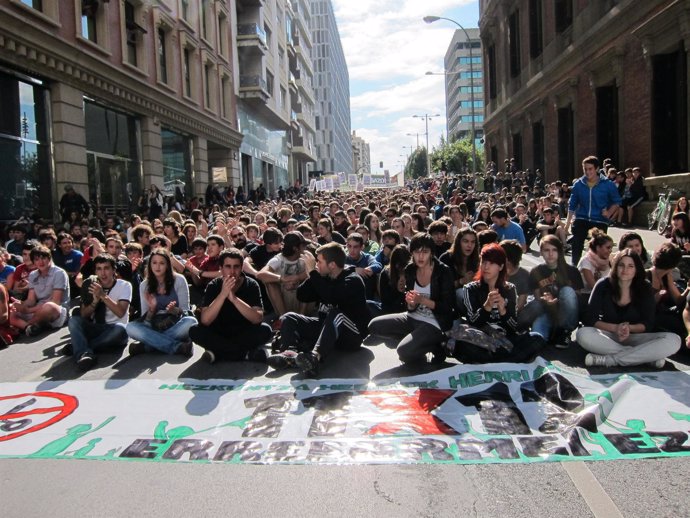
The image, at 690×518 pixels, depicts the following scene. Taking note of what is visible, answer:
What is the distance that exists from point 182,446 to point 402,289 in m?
3.53

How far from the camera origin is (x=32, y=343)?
8117 millimetres

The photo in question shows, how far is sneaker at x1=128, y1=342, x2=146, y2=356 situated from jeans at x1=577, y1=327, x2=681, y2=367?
15.9ft

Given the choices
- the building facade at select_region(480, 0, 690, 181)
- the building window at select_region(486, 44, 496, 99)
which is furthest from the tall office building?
the building facade at select_region(480, 0, 690, 181)

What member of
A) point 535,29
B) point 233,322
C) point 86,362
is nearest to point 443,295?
point 233,322

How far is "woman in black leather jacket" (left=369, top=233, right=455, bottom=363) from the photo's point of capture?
632cm

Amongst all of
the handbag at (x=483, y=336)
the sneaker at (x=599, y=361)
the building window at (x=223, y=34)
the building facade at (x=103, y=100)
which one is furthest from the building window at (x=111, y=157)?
the sneaker at (x=599, y=361)

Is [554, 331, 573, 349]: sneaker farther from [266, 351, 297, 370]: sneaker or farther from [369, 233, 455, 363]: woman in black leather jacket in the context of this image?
[266, 351, 297, 370]: sneaker

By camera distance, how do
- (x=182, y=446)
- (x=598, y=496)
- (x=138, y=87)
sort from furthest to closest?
(x=138, y=87) → (x=182, y=446) → (x=598, y=496)

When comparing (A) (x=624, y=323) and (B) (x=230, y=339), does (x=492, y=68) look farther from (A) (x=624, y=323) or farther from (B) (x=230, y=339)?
(B) (x=230, y=339)

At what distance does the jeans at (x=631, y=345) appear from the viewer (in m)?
5.91

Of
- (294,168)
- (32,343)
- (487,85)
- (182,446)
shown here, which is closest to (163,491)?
(182,446)

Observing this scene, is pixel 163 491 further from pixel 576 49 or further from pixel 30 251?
pixel 576 49

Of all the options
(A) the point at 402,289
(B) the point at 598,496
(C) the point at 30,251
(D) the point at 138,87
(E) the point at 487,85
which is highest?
(E) the point at 487,85

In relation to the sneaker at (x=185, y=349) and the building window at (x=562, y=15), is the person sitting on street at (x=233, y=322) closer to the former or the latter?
the sneaker at (x=185, y=349)
